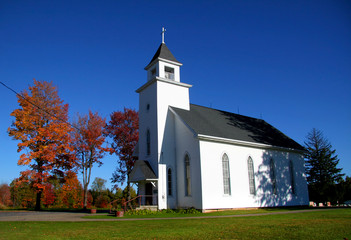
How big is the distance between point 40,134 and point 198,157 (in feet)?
55.8

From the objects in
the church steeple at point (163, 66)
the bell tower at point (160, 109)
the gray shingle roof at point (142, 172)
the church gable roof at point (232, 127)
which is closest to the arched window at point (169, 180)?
the bell tower at point (160, 109)

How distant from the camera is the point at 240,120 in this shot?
31.2 m

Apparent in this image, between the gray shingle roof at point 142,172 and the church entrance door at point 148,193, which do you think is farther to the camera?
the church entrance door at point 148,193

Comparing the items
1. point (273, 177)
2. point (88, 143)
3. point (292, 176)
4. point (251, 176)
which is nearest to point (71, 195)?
point (88, 143)

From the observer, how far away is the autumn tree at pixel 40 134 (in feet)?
89.3

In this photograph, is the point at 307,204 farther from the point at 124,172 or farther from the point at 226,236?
the point at 226,236

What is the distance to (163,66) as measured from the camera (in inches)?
1024

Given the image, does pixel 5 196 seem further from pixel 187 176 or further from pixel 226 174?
pixel 226 174

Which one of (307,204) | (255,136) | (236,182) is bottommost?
(307,204)

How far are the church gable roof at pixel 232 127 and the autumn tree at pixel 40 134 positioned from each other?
13.3 meters

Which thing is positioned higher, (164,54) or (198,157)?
(164,54)

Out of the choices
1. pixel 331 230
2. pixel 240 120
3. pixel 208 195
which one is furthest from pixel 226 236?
pixel 240 120

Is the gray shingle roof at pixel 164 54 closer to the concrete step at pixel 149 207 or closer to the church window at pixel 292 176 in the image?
the concrete step at pixel 149 207

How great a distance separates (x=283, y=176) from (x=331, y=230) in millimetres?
19121
